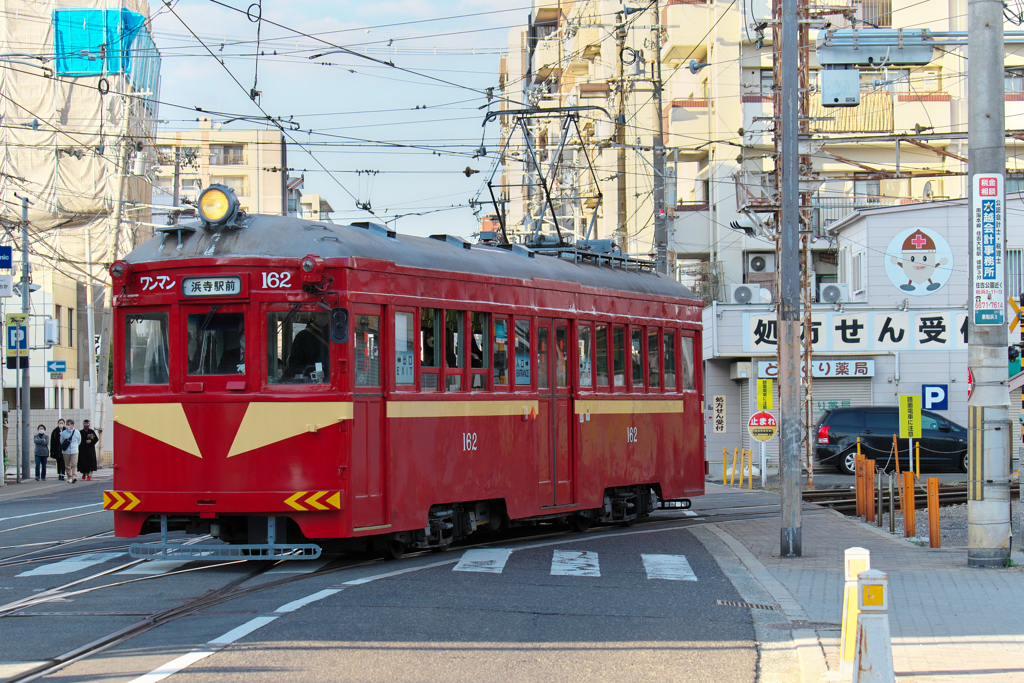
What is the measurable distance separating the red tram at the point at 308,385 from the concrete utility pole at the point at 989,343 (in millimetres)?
4708

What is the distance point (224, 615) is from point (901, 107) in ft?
123

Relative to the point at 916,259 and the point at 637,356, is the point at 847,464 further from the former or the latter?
the point at 637,356

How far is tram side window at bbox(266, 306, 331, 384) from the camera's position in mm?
11539

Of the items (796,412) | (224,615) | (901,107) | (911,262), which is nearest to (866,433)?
(911,262)

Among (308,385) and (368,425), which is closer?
(308,385)

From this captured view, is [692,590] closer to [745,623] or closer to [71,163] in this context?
[745,623]

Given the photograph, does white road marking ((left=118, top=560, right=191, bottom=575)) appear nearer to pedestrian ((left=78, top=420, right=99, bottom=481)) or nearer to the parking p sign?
pedestrian ((left=78, top=420, right=99, bottom=481))

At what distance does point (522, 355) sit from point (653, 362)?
3442 mm

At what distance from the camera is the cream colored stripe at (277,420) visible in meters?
11.4

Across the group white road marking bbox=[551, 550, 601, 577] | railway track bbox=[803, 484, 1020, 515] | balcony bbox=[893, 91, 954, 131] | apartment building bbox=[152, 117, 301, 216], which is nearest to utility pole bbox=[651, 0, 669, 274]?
railway track bbox=[803, 484, 1020, 515]

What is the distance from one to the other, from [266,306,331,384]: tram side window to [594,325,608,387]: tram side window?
496cm

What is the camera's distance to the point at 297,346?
457 inches

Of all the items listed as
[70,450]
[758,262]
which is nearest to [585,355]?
[70,450]

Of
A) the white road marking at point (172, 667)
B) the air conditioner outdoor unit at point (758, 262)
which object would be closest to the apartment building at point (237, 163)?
the air conditioner outdoor unit at point (758, 262)
